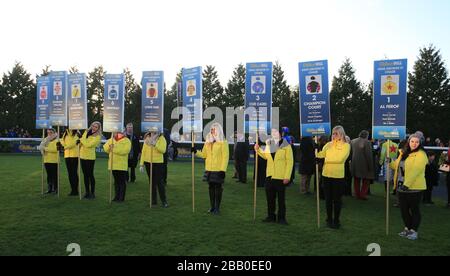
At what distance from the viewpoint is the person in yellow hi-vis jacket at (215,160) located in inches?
357

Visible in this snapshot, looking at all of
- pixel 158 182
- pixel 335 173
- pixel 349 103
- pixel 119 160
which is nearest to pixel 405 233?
pixel 335 173

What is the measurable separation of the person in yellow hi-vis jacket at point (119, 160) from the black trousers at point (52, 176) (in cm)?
242

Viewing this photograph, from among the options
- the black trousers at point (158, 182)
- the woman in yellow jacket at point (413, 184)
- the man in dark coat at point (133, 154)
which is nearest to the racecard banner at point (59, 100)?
the man in dark coat at point (133, 154)

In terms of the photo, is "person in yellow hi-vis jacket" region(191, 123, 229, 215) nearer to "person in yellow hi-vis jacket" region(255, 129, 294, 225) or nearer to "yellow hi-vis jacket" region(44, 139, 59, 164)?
"person in yellow hi-vis jacket" region(255, 129, 294, 225)

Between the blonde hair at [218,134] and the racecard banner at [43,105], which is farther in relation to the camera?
the racecard banner at [43,105]

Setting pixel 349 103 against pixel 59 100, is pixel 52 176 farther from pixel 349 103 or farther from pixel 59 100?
pixel 349 103

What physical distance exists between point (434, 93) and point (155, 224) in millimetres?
55400

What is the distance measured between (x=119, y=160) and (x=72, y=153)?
196 cm

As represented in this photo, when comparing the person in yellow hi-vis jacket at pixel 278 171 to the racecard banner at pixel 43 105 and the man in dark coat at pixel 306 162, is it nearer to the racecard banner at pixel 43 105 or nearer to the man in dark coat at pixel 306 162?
the man in dark coat at pixel 306 162

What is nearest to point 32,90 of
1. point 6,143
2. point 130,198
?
point 6,143

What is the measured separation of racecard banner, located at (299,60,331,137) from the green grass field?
6.91ft

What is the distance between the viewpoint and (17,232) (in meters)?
7.30

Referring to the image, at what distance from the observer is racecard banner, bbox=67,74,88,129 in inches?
450
